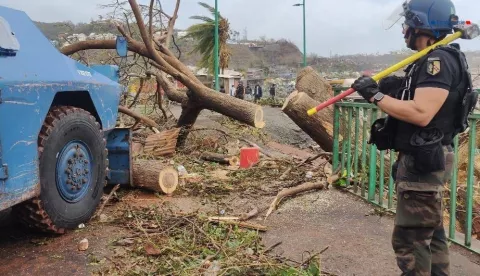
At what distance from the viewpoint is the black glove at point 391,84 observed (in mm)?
3015

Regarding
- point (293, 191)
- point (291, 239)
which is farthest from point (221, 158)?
point (291, 239)

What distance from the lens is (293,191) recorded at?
17.5 feet

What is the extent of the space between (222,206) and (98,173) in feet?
4.69

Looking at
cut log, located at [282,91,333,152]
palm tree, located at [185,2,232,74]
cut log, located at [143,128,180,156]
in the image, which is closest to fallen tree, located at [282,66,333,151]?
cut log, located at [282,91,333,152]

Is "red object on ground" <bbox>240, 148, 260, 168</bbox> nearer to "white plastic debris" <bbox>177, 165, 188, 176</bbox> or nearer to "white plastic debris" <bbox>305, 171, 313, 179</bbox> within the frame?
"white plastic debris" <bbox>177, 165, 188, 176</bbox>

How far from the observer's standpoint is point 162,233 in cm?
414

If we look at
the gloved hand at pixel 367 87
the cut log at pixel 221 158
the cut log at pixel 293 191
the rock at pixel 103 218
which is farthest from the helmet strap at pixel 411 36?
the cut log at pixel 221 158

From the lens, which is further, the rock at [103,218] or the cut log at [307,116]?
the cut log at [307,116]

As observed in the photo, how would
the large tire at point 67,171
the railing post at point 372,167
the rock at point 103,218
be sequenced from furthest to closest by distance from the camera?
the rock at point 103,218, the railing post at point 372,167, the large tire at point 67,171

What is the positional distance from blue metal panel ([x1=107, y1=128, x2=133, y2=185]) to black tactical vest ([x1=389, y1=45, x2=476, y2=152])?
11.7 ft

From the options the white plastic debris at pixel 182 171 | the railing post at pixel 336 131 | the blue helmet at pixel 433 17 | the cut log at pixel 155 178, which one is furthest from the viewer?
the white plastic debris at pixel 182 171

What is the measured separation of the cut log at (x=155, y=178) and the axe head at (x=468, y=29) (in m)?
3.89

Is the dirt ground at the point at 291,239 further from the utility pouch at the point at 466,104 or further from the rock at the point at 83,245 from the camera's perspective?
the utility pouch at the point at 466,104

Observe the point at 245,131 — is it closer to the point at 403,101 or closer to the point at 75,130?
the point at 75,130
